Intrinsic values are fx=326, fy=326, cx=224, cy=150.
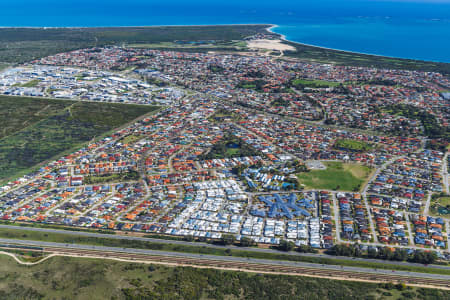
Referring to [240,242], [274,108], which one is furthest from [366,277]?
[274,108]

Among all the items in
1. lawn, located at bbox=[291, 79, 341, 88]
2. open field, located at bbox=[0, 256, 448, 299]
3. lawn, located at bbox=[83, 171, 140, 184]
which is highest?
lawn, located at bbox=[291, 79, 341, 88]

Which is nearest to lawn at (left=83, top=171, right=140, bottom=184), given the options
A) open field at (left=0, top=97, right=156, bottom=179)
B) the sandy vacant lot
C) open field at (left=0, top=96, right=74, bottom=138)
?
open field at (left=0, top=97, right=156, bottom=179)

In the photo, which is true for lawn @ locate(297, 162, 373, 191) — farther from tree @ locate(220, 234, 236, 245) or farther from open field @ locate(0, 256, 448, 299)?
open field @ locate(0, 256, 448, 299)

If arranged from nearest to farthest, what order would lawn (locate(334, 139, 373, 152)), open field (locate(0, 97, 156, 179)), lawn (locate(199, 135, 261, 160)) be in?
1. open field (locate(0, 97, 156, 179))
2. lawn (locate(199, 135, 261, 160))
3. lawn (locate(334, 139, 373, 152))

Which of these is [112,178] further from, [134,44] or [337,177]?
[134,44]

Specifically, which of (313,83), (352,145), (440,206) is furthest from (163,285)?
(313,83)

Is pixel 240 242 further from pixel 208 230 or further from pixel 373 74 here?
pixel 373 74

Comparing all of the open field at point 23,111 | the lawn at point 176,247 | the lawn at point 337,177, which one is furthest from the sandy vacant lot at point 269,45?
the lawn at point 176,247
